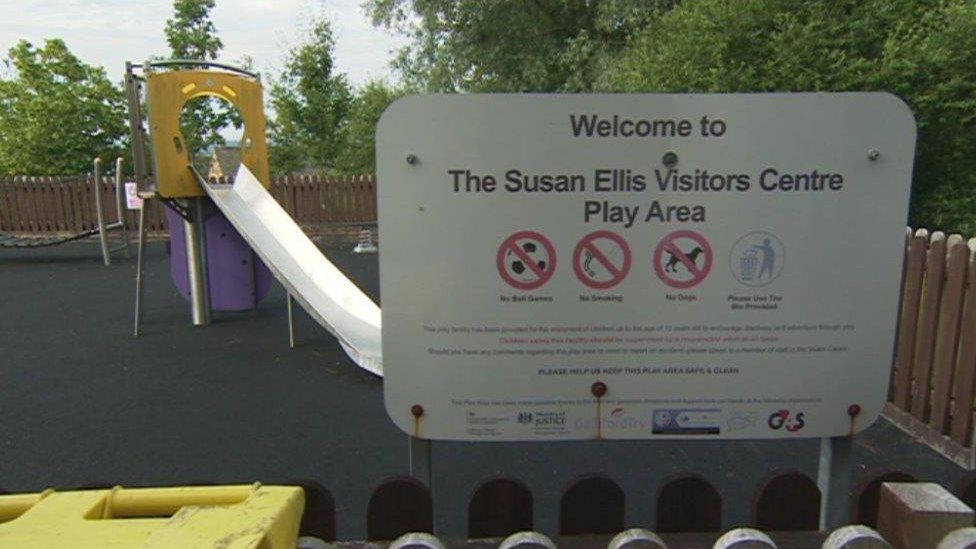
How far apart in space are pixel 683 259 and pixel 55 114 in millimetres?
19363

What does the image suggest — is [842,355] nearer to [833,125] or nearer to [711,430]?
[711,430]

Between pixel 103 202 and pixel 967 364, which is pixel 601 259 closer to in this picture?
pixel 967 364

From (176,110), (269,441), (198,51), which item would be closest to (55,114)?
(198,51)

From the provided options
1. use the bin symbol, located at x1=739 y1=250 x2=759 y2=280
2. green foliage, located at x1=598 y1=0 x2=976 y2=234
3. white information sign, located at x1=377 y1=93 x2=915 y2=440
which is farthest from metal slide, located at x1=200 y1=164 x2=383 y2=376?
green foliage, located at x1=598 y1=0 x2=976 y2=234

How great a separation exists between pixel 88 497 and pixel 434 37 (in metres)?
16.1

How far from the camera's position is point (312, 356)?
17.0ft

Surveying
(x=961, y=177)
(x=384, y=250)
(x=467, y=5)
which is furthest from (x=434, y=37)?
(x=384, y=250)

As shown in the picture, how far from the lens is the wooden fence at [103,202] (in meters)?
12.9

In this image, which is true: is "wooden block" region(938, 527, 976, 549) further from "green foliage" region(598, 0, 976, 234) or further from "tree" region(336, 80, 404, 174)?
"tree" region(336, 80, 404, 174)

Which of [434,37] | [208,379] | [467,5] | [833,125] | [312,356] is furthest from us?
[434,37]

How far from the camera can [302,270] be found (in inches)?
219

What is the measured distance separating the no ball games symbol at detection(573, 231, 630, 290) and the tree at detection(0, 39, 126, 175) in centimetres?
1907

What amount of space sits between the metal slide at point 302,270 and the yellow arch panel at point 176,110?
254 mm

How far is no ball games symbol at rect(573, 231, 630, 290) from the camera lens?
1381 mm
